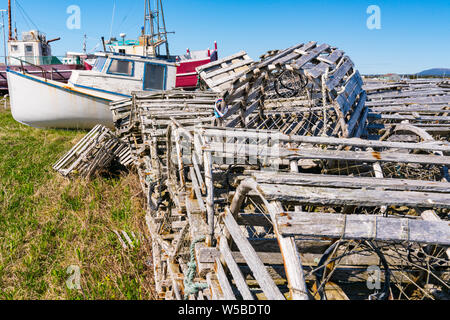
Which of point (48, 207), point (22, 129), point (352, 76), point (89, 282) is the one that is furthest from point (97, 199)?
point (22, 129)

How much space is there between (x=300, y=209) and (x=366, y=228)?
210 centimetres

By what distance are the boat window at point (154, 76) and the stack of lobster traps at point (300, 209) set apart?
786cm

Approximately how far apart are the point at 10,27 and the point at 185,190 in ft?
96.4

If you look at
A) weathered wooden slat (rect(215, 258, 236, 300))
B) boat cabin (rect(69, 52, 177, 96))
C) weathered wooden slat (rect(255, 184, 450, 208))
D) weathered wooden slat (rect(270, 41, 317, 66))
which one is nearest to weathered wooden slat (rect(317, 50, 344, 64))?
weathered wooden slat (rect(270, 41, 317, 66))

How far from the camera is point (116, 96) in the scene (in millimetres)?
13203

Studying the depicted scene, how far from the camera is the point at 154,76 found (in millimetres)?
13766

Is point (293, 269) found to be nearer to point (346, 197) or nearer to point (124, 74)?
point (346, 197)

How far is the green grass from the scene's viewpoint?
4.53m

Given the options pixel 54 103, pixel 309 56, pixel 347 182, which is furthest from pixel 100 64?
pixel 347 182

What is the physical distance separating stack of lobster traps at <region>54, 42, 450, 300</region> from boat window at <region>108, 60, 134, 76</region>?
785 cm

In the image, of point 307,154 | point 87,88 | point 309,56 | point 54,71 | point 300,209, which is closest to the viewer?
point 307,154

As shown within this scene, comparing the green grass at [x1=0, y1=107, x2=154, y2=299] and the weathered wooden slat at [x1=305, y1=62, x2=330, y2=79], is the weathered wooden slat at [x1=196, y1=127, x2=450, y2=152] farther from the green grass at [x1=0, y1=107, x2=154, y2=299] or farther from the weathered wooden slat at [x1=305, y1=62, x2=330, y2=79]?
the green grass at [x1=0, y1=107, x2=154, y2=299]
